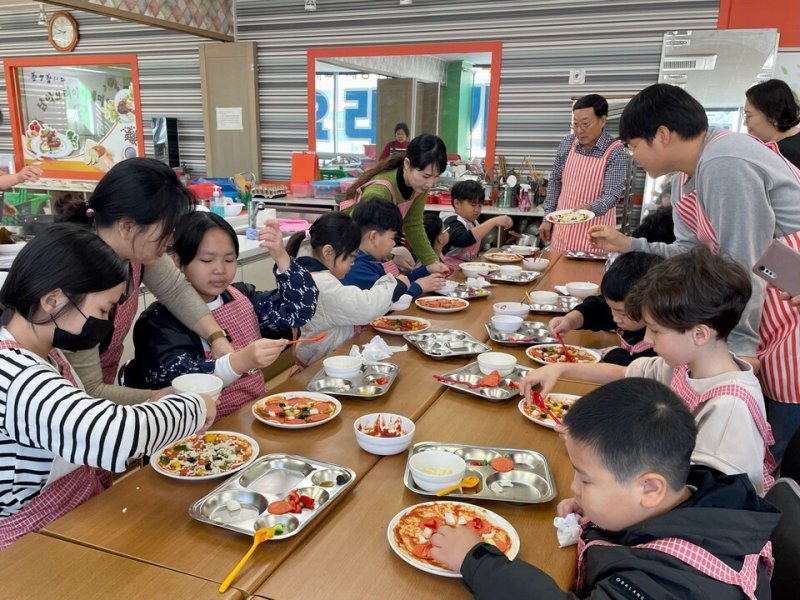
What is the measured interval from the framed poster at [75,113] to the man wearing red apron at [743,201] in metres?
6.65

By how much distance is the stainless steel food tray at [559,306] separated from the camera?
279 cm

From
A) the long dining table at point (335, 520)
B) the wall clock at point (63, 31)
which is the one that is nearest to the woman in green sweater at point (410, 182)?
the long dining table at point (335, 520)

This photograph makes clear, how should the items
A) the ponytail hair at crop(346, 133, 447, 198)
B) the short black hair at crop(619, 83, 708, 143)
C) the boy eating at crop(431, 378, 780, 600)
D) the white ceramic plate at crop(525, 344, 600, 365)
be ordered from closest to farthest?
the boy eating at crop(431, 378, 780, 600)
the short black hair at crop(619, 83, 708, 143)
the white ceramic plate at crop(525, 344, 600, 365)
the ponytail hair at crop(346, 133, 447, 198)

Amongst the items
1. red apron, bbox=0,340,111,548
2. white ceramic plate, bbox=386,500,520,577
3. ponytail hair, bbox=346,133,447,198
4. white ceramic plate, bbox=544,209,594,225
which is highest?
ponytail hair, bbox=346,133,447,198

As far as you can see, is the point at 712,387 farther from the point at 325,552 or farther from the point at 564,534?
the point at 325,552

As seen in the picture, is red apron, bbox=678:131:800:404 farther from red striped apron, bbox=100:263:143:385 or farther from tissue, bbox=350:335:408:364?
red striped apron, bbox=100:263:143:385

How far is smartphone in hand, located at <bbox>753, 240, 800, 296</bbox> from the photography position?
1608 millimetres

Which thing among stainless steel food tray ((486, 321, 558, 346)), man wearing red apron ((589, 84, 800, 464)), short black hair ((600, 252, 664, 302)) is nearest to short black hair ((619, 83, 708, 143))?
man wearing red apron ((589, 84, 800, 464))

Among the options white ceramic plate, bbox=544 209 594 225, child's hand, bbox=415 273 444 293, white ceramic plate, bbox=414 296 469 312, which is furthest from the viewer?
white ceramic plate, bbox=544 209 594 225

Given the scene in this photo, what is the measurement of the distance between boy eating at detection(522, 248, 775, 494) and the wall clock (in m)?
7.71

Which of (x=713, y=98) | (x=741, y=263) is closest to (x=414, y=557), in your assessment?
(x=741, y=263)

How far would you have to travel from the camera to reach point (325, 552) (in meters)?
1.14

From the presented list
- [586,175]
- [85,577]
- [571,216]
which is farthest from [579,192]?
[85,577]

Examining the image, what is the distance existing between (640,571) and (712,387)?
596 millimetres
